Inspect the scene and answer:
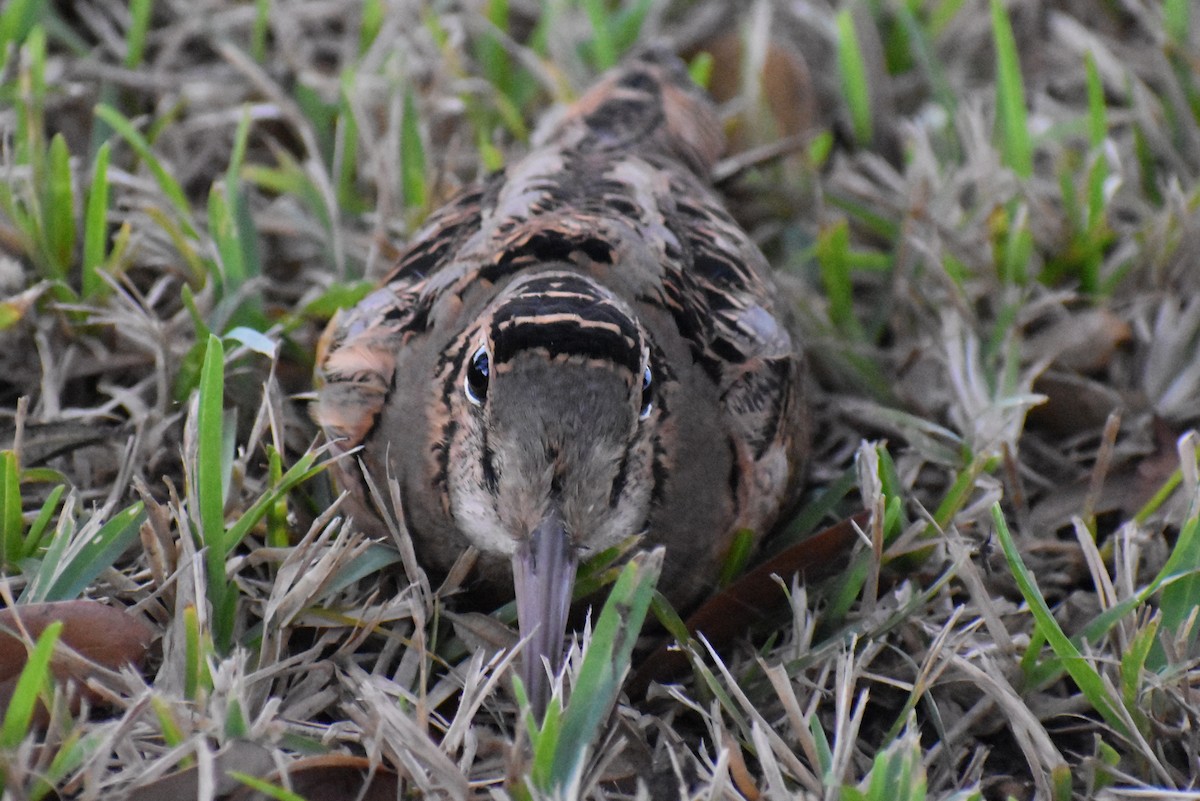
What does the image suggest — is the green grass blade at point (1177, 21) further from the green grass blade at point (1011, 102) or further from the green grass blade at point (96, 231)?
the green grass blade at point (96, 231)

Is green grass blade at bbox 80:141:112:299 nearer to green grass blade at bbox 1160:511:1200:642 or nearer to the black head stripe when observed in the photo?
the black head stripe

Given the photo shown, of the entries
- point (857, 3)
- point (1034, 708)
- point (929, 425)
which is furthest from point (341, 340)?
point (857, 3)

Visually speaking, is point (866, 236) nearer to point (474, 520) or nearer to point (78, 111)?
point (474, 520)

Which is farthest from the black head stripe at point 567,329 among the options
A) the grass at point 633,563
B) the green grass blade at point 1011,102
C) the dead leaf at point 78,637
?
the green grass blade at point 1011,102

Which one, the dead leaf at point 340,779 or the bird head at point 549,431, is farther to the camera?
the bird head at point 549,431

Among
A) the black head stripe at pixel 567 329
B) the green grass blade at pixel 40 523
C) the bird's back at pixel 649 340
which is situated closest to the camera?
the black head stripe at pixel 567 329

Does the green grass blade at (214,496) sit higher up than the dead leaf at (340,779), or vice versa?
the green grass blade at (214,496)
